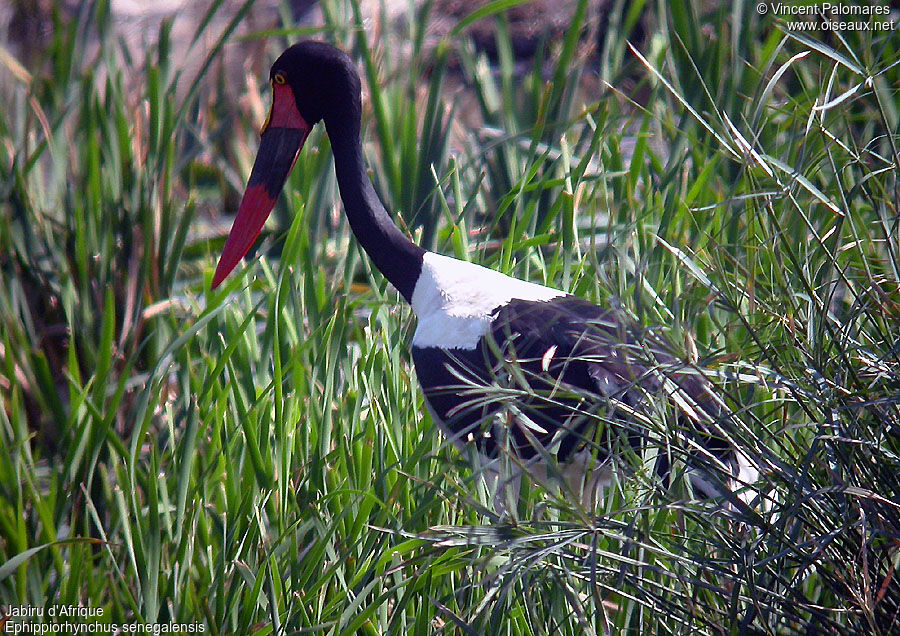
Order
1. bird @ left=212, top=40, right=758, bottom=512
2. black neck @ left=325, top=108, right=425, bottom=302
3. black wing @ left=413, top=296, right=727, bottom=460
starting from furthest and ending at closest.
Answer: black neck @ left=325, top=108, right=425, bottom=302, black wing @ left=413, top=296, right=727, bottom=460, bird @ left=212, top=40, right=758, bottom=512

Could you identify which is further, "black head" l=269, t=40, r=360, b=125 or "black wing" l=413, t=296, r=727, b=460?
"black head" l=269, t=40, r=360, b=125

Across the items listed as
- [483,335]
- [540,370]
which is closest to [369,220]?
[483,335]

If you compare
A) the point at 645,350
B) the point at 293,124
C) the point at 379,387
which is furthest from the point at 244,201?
the point at 645,350

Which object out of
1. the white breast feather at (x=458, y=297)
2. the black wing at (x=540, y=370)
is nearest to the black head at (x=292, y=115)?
the white breast feather at (x=458, y=297)

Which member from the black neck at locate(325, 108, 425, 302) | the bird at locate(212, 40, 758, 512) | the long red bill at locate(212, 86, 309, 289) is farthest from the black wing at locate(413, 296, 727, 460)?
the long red bill at locate(212, 86, 309, 289)

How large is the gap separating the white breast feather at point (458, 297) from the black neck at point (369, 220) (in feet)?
0.11

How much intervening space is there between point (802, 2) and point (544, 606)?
5.11 ft

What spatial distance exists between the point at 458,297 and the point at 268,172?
53 cm

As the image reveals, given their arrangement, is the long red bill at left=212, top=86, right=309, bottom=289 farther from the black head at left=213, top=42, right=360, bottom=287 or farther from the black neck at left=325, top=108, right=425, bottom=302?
the black neck at left=325, top=108, right=425, bottom=302

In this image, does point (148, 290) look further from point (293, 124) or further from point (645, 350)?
point (645, 350)

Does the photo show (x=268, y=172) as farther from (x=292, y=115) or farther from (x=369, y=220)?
(x=369, y=220)

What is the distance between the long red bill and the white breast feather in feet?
1.25

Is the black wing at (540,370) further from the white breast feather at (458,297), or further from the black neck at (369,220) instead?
the black neck at (369,220)

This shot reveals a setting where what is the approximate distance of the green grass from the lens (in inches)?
41.2
